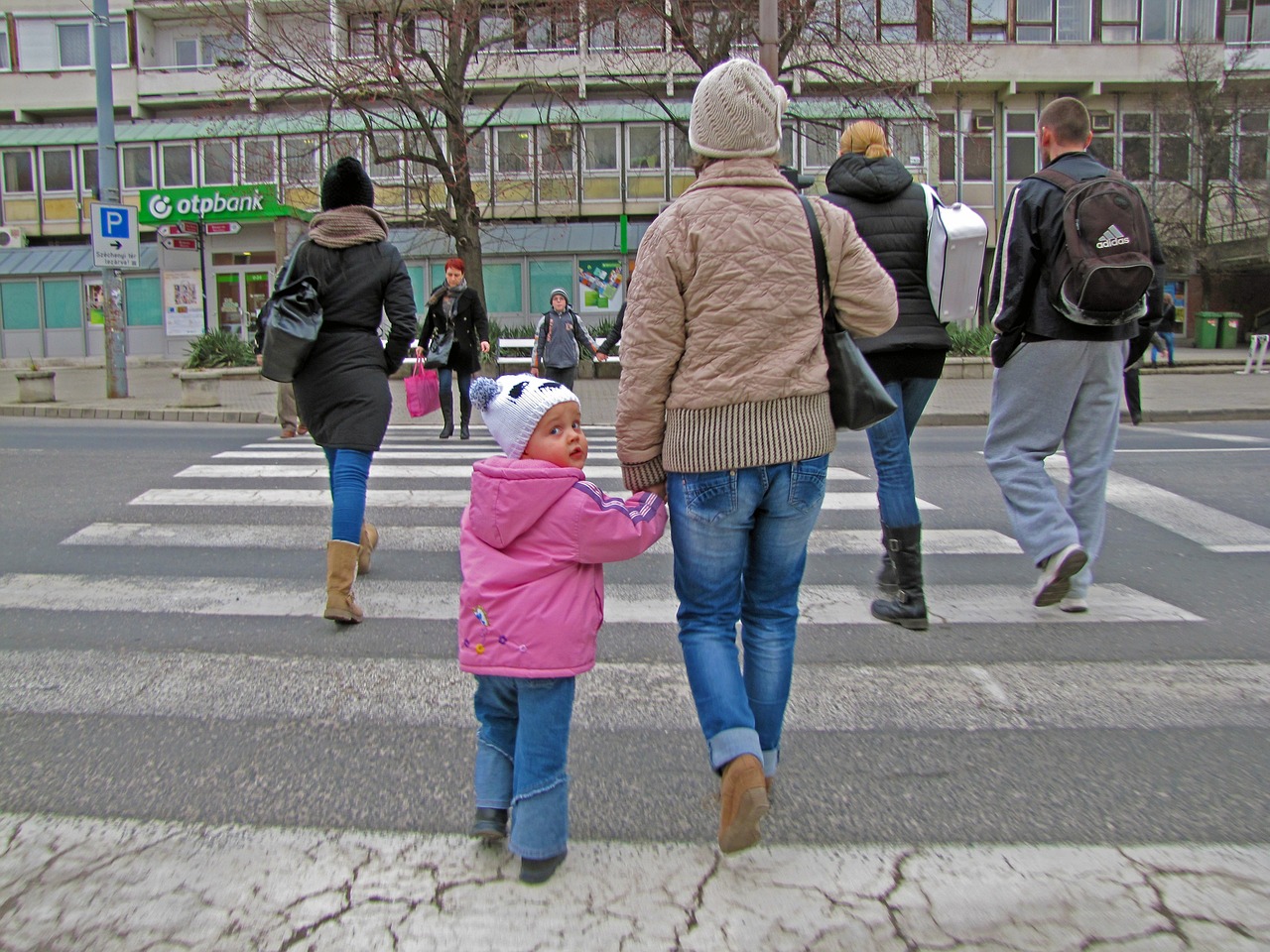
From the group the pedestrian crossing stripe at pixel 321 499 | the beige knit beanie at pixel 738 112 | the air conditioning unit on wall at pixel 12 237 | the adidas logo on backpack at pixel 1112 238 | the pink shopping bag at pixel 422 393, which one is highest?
the air conditioning unit on wall at pixel 12 237

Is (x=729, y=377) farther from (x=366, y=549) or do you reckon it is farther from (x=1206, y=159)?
(x=1206, y=159)

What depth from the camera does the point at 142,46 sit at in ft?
114

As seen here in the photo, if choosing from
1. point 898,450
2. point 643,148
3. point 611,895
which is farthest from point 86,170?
point 611,895

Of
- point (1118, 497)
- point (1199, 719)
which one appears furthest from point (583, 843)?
point (1118, 497)

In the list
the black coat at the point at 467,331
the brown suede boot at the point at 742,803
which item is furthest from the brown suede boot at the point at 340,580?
the black coat at the point at 467,331

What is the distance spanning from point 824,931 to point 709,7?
19749mm

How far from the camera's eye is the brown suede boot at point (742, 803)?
245 centimetres

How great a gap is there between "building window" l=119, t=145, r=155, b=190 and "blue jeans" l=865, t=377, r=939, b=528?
115ft

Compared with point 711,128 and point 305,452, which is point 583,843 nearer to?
point 711,128

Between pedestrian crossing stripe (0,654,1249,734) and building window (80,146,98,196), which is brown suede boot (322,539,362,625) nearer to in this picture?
pedestrian crossing stripe (0,654,1249,734)

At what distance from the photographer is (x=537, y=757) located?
2516 millimetres

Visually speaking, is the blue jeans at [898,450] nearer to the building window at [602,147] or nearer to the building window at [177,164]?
the building window at [602,147]

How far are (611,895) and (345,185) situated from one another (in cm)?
360

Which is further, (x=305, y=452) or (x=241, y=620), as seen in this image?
(x=305, y=452)
